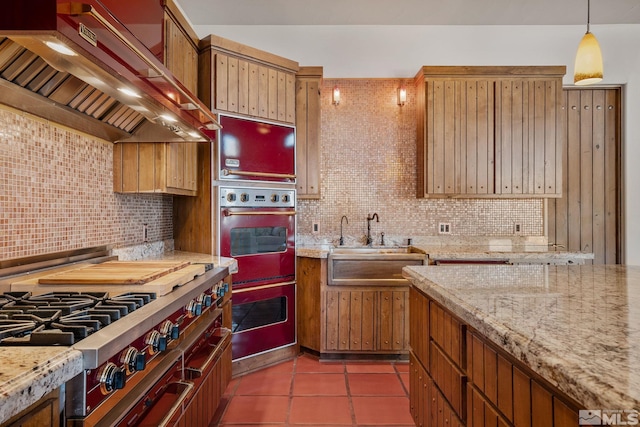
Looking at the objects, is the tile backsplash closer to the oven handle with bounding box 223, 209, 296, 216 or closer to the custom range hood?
the oven handle with bounding box 223, 209, 296, 216

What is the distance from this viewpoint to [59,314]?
3.59 ft

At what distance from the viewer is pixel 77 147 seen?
1.98 m

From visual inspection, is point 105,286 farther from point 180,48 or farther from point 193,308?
point 180,48

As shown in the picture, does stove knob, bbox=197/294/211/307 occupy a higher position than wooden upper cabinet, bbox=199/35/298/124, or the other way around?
wooden upper cabinet, bbox=199/35/298/124

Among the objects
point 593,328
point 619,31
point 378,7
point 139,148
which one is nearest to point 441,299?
point 593,328

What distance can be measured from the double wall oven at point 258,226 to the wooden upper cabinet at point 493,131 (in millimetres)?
1353

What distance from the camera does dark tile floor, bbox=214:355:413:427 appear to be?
218 cm

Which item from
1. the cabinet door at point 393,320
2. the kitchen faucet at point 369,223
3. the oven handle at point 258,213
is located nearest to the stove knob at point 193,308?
the oven handle at point 258,213

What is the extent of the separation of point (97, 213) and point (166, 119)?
82 cm

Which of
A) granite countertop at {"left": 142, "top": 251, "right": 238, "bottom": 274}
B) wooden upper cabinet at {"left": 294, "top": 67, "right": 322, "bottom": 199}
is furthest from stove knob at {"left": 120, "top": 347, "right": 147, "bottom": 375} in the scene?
wooden upper cabinet at {"left": 294, "top": 67, "right": 322, "bottom": 199}

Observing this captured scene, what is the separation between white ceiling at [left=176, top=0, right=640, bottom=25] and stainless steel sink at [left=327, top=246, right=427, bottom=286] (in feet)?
7.38

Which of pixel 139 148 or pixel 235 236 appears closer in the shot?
pixel 139 148

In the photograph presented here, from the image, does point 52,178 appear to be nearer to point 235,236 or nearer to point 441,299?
point 235,236

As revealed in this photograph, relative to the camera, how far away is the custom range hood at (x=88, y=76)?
3.07 ft
